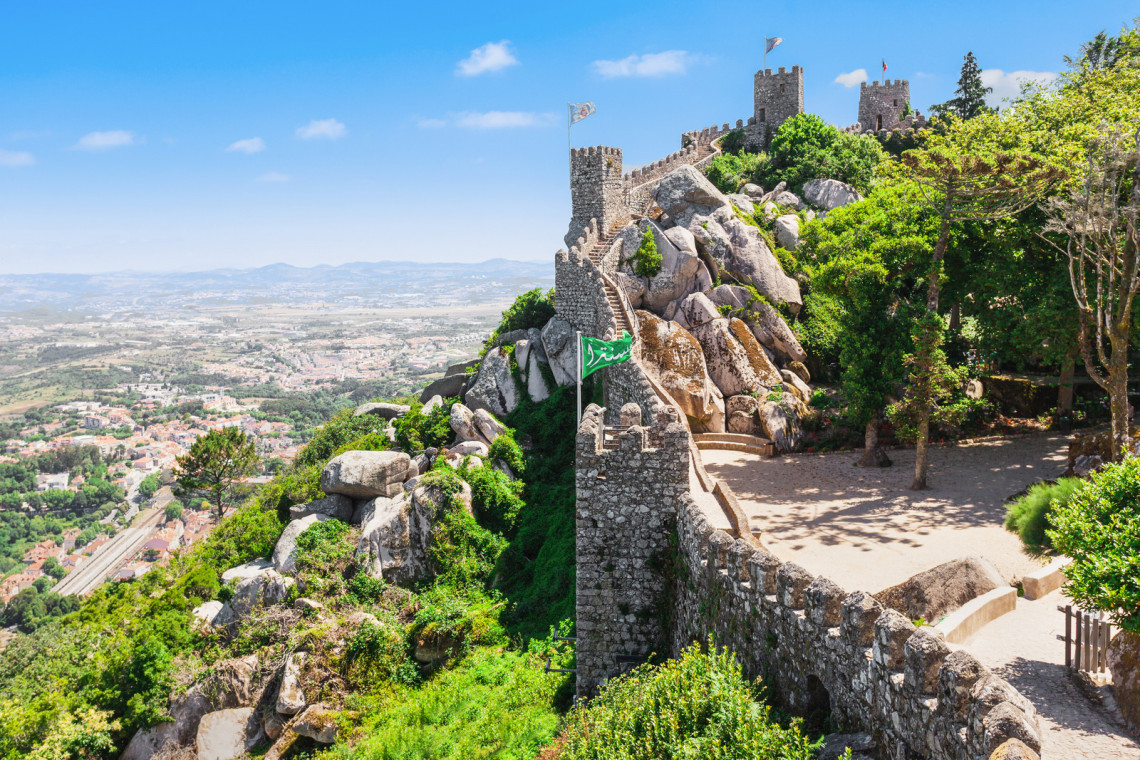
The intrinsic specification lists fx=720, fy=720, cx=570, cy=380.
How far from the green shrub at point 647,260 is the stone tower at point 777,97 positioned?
1976cm

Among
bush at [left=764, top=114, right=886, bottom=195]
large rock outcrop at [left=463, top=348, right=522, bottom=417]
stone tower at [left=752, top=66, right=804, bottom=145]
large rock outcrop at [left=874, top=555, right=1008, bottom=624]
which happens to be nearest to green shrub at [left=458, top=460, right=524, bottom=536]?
large rock outcrop at [left=463, top=348, right=522, bottom=417]

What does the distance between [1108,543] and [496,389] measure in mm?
23016

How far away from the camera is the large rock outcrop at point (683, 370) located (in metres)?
24.7

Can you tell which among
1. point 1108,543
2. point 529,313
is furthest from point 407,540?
point 1108,543

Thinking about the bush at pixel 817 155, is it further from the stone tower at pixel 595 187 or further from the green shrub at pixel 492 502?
the green shrub at pixel 492 502

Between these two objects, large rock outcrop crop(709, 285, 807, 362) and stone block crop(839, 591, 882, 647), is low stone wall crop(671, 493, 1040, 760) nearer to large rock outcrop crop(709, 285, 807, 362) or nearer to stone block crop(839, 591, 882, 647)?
stone block crop(839, 591, 882, 647)

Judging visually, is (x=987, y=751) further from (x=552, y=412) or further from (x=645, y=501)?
(x=552, y=412)

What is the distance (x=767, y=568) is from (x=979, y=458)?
15.9m

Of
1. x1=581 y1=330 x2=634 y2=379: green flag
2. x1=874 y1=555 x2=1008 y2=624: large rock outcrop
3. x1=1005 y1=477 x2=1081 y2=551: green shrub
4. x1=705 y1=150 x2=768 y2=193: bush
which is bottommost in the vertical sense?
x1=874 y1=555 x2=1008 y2=624: large rock outcrop

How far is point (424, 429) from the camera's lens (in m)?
29.0

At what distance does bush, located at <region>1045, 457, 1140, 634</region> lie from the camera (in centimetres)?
698

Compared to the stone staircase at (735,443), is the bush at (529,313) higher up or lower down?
higher up

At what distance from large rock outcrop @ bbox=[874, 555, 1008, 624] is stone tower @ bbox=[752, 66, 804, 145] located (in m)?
37.6

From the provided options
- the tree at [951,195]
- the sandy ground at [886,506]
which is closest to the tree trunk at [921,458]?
the tree at [951,195]
